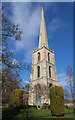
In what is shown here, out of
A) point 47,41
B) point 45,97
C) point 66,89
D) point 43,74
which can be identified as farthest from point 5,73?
point 47,41

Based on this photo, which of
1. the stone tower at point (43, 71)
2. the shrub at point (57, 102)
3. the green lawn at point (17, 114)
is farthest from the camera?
the stone tower at point (43, 71)

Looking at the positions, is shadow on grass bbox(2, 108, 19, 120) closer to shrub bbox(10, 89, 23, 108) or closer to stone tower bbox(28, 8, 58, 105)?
shrub bbox(10, 89, 23, 108)

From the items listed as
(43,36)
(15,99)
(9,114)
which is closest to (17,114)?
(9,114)

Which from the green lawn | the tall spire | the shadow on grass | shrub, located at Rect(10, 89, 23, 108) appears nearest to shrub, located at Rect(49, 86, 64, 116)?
the green lawn

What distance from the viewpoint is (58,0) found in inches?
221

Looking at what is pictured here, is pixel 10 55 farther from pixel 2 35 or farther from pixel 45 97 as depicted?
pixel 45 97

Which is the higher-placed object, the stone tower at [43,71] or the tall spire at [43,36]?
the tall spire at [43,36]

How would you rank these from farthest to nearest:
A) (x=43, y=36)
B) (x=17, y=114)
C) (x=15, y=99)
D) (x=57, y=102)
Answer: (x=43, y=36), (x=15, y=99), (x=57, y=102), (x=17, y=114)

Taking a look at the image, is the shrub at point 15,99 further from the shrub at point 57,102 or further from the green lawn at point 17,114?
the shrub at point 57,102

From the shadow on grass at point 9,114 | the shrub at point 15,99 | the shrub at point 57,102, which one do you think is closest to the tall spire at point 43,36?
the shrub at point 57,102

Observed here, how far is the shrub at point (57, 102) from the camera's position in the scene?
12945mm

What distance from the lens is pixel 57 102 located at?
1372 cm

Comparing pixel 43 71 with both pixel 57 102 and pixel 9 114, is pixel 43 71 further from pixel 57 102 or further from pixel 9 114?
pixel 9 114

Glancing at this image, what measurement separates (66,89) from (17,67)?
814 inches
